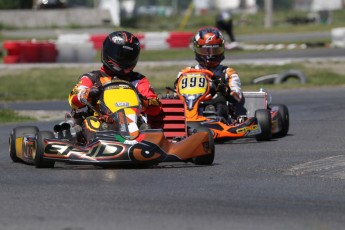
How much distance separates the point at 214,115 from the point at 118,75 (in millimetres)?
2302

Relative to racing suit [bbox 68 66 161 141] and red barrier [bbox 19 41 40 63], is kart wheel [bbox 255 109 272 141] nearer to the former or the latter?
racing suit [bbox 68 66 161 141]

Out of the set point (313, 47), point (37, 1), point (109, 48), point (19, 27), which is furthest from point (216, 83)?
point (37, 1)

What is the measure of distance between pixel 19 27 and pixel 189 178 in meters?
35.0

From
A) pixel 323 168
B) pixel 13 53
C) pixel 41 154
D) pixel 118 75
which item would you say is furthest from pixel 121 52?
pixel 13 53

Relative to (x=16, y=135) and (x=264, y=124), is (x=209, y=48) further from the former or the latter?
(x=16, y=135)

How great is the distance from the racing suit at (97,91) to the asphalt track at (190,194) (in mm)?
606

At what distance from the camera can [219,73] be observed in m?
11.7

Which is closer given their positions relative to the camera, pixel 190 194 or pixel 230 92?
pixel 190 194

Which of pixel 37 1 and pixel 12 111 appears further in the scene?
pixel 37 1

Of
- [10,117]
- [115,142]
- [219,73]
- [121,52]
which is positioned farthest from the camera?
[10,117]

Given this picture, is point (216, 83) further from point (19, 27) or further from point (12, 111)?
point (19, 27)

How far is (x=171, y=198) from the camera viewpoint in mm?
6410

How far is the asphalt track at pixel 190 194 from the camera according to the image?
5.57 m

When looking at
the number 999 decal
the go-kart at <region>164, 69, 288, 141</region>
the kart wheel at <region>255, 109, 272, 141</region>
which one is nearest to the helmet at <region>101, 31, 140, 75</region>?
the go-kart at <region>164, 69, 288, 141</region>
